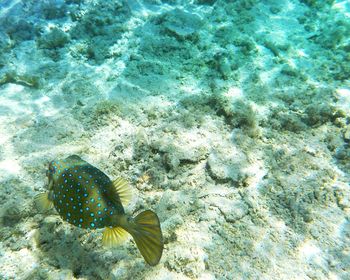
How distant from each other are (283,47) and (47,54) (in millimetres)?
5570

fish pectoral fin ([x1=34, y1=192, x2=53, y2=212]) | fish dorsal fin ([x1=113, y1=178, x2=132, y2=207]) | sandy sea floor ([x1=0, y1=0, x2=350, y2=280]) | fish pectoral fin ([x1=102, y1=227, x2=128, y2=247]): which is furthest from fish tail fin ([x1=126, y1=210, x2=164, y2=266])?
fish pectoral fin ([x1=34, y1=192, x2=53, y2=212])

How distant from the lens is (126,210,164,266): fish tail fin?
221 cm

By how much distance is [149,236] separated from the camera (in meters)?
2.23

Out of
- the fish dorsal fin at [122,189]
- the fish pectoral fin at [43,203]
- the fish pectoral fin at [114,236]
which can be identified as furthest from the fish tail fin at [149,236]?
the fish pectoral fin at [43,203]

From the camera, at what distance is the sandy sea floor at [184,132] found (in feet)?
9.47

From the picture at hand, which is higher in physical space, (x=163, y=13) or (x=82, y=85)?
(x=163, y=13)

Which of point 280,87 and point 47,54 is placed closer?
point 280,87

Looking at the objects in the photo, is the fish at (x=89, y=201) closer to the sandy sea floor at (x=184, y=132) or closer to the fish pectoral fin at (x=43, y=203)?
the fish pectoral fin at (x=43, y=203)

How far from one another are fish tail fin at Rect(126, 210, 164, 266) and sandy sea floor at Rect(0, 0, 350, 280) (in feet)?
1.73

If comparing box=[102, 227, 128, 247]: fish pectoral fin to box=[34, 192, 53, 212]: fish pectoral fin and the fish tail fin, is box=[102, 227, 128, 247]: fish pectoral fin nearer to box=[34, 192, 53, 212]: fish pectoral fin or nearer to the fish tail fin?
the fish tail fin

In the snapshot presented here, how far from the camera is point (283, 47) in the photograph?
6676 mm

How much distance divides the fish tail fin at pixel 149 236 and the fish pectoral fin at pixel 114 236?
251 mm

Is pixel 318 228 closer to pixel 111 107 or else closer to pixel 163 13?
pixel 111 107

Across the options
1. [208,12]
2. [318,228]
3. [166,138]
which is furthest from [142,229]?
[208,12]
